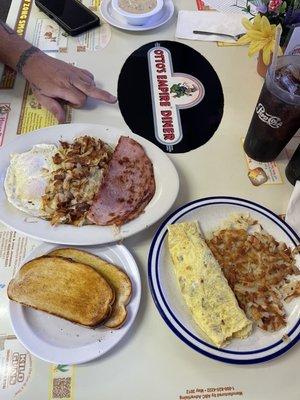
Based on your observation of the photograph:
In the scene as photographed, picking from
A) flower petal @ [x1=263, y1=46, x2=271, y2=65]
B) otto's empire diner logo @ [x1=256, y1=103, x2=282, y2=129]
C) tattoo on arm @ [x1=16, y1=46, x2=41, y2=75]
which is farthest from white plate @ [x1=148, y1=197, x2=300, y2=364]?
tattoo on arm @ [x1=16, y1=46, x2=41, y2=75]

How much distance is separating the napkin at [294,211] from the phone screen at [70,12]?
1077 mm

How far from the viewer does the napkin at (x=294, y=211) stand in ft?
3.21

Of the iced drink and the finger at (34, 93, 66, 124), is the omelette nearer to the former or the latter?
the iced drink

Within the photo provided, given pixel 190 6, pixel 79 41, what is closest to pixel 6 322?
pixel 79 41

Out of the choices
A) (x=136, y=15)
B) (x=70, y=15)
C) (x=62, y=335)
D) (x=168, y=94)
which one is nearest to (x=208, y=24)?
(x=136, y=15)

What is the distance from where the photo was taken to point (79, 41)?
1.47 metres

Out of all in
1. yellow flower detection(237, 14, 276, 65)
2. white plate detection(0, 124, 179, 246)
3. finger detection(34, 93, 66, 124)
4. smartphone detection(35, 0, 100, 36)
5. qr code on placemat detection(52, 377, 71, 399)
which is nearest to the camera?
qr code on placemat detection(52, 377, 71, 399)

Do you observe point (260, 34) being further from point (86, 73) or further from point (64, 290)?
point (64, 290)

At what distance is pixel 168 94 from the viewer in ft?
4.34

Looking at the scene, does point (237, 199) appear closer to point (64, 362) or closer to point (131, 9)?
point (64, 362)

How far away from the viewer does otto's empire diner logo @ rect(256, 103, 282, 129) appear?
1.00 metres

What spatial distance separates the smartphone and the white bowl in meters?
0.10

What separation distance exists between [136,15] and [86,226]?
3.20ft

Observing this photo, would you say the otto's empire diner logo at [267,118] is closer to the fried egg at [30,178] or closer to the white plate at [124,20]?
the fried egg at [30,178]
